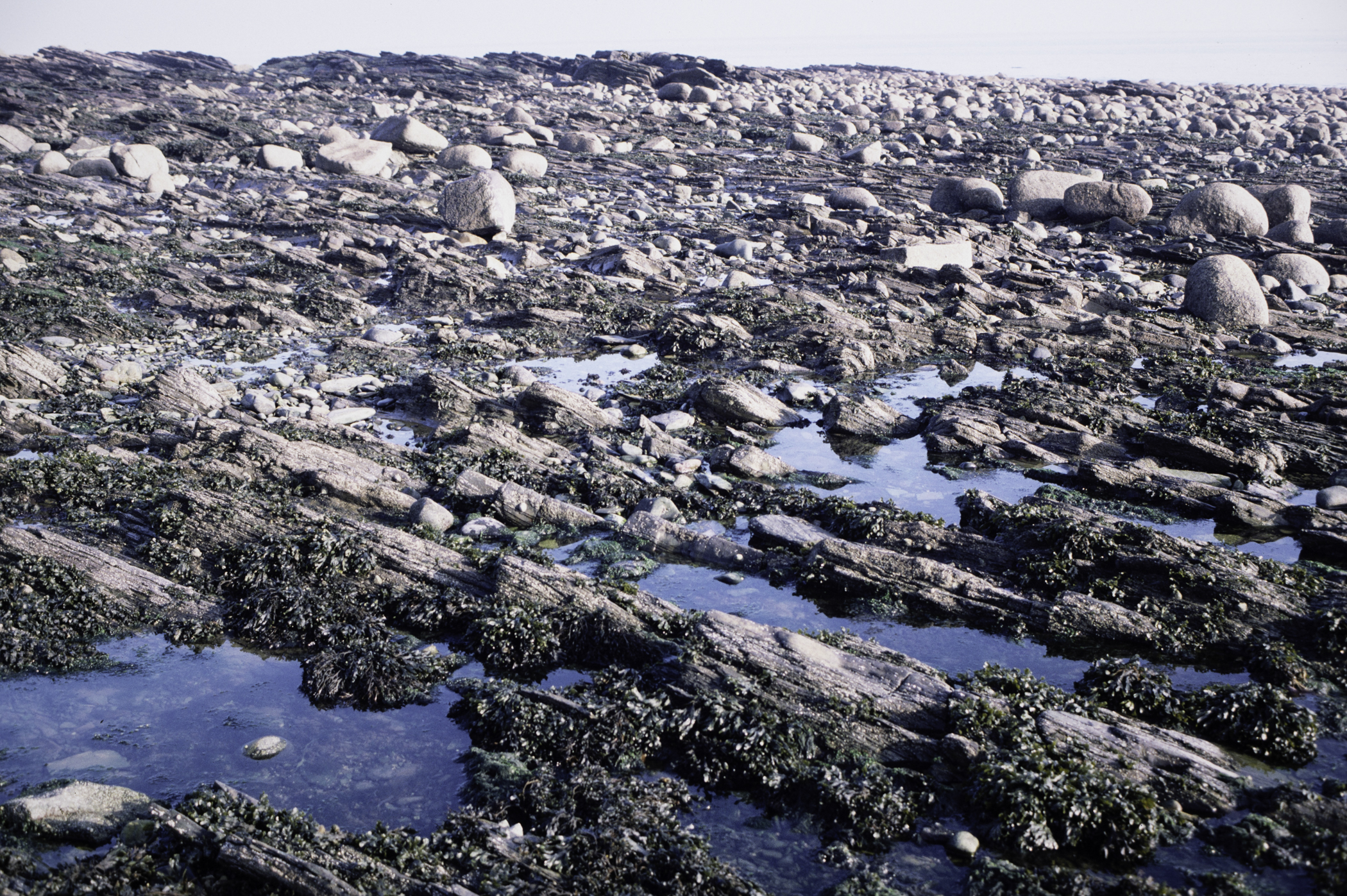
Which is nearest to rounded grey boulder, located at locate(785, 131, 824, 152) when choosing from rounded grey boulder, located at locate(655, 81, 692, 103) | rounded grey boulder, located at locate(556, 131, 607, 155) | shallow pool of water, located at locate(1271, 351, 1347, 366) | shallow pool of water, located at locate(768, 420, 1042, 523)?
rounded grey boulder, located at locate(556, 131, 607, 155)

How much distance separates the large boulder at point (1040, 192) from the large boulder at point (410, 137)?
76.5ft

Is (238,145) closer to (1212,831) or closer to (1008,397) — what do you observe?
(1008,397)

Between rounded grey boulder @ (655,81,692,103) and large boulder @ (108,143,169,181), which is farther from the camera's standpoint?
rounded grey boulder @ (655,81,692,103)

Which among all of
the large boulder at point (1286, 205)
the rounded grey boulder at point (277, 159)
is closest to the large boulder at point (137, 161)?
the rounded grey boulder at point (277, 159)

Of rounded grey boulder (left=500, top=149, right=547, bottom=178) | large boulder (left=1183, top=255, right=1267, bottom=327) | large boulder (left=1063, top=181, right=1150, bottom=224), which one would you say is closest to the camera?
large boulder (left=1183, top=255, right=1267, bottom=327)

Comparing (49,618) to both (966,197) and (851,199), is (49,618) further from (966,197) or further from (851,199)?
(966,197)

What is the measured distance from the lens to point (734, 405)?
1430 centimetres

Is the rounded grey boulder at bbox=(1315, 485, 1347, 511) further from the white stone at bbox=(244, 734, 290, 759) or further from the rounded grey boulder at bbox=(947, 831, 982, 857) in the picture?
the white stone at bbox=(244, 734, 290, 759)

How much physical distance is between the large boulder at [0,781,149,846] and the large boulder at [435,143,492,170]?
3133cm

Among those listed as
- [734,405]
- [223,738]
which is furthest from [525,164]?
[223,738]

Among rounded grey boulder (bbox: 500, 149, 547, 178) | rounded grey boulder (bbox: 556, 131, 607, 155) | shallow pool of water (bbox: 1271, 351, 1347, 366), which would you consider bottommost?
shallow pool of water (bbox: 1271, 351, 1347, 366)

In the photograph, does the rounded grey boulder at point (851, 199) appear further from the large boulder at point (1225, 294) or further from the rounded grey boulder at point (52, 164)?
the rounded grey boulder at point (52, 164)

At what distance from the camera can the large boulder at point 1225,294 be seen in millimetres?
20219

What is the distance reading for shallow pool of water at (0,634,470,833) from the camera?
6523mm
